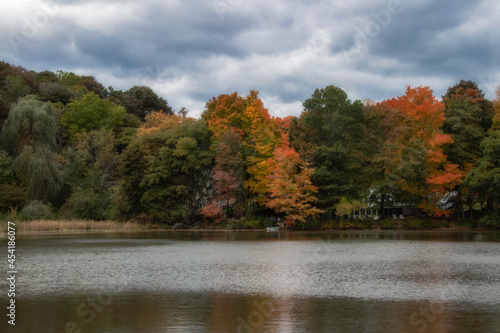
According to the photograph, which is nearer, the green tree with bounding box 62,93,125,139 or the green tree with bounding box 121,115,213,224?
the green tree with bounding box 121,115,213,224

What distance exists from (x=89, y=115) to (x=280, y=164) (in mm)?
33283

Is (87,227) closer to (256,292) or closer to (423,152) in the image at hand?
(423,152)

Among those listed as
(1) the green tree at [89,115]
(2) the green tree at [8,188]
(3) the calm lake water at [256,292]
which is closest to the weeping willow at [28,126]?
(2) the green tree at [8,188]

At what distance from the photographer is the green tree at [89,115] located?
69.3m

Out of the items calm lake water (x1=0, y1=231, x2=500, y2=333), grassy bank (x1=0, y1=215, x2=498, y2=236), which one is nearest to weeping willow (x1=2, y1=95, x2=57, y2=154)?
grassy bank (x1=0, y1=215, x2=498, y2=236)

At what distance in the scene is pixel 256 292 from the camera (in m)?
16.2

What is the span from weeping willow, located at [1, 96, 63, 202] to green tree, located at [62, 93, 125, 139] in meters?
14.4

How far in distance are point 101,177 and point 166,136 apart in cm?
1260

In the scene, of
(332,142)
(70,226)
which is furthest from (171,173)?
(332,142)

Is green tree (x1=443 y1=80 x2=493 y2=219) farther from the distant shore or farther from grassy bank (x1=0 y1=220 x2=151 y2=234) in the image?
grassy bank (x1=0 y1=220 x2=151 y2=234)

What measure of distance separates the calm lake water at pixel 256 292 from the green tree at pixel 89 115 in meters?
45.0

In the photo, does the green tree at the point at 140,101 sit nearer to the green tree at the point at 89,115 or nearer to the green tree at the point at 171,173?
the green tree at the point at 89,115

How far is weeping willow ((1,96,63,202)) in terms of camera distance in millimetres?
51219

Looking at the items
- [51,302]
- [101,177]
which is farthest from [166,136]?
[51,302]
